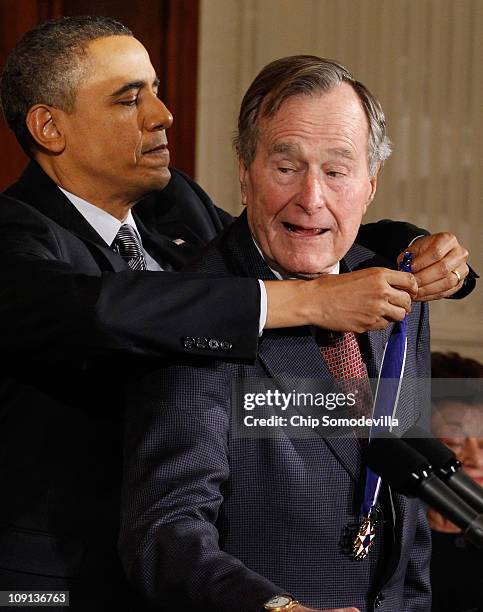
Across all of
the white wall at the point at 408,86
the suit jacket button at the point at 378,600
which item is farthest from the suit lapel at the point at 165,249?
the white wall at the point at 408,86

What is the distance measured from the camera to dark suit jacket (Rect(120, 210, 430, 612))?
4.47 feet

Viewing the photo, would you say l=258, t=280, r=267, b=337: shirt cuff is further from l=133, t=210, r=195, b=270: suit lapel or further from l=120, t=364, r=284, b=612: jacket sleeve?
l=133, t=210, r=195, b=270: suit lapel

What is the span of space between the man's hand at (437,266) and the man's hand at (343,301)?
140mm

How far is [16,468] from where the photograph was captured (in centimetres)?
186

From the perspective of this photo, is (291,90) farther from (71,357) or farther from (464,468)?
(464,468)

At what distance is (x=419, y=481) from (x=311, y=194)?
1.83 ft

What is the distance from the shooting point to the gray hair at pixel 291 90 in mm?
1574

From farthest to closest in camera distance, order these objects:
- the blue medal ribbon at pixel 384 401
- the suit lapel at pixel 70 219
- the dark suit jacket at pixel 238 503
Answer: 1. the suit lapel at pixel 70 219
2. the blue medal ribbon at pixel 384 401
3. the dark suit jacket at pixel 238 503

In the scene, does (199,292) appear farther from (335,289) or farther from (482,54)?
(482,54)

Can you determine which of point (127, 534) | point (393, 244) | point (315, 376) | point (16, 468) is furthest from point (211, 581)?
point (393, 244)

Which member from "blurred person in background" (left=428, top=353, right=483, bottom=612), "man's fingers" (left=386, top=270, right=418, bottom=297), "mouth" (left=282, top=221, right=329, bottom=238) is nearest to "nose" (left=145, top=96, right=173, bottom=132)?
"mouth" (left=282, top=221, right=329, bottom=238)

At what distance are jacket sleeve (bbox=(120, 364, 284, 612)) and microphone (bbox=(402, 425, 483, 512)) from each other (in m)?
0.26

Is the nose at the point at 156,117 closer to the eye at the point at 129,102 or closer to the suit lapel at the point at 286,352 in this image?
the eye at the point at 129,102

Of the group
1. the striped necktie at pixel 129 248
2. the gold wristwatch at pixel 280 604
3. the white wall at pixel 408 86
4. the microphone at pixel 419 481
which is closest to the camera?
the microphone at pixel 419 481
